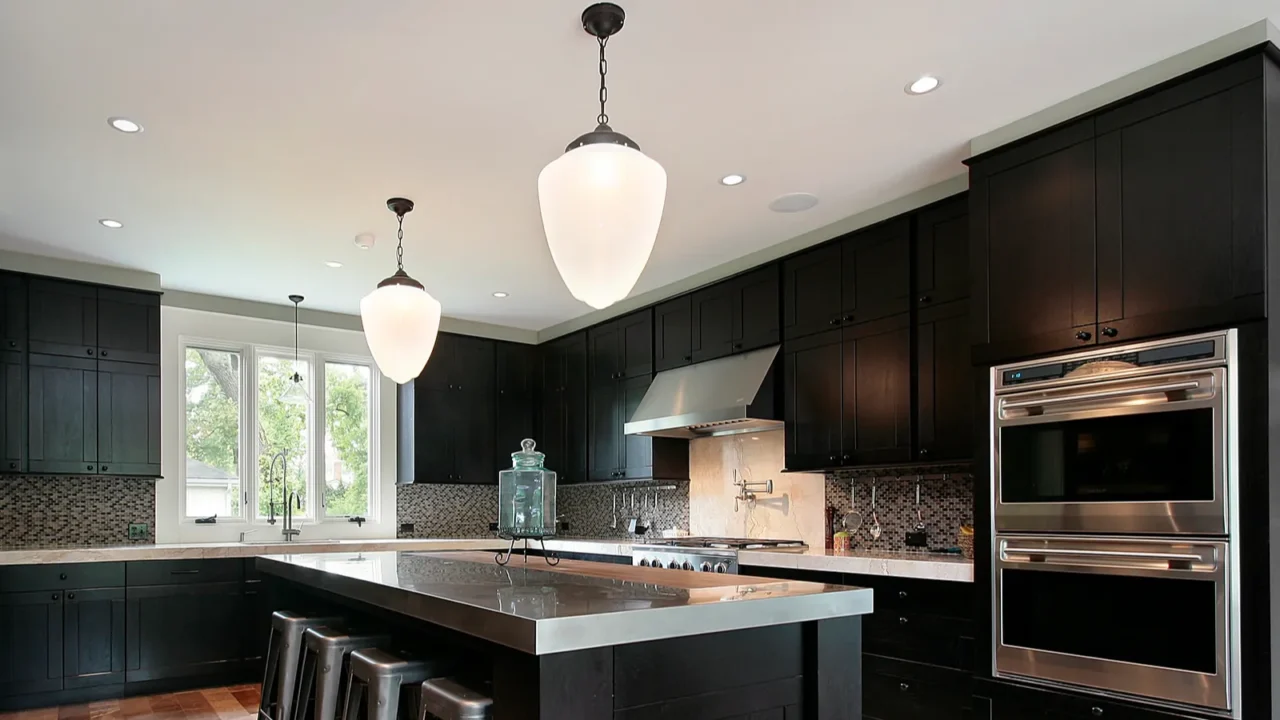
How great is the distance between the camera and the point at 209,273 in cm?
587

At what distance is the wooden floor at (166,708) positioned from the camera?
478 cm

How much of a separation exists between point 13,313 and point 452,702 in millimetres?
4752

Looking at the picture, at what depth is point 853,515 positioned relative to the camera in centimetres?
492

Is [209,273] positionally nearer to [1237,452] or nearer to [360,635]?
[360,635]

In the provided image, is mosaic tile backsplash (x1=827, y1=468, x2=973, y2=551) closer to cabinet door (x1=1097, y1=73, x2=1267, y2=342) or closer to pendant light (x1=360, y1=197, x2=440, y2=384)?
cabinet door (x1=1097, y1=73, x2=1267, y2=342)

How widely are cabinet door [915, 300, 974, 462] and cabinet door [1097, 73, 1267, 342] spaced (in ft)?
2.94

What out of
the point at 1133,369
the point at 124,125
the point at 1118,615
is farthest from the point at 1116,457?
the point at 124,125

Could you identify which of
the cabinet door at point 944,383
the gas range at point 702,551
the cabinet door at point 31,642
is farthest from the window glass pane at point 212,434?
the cabinet door at point 944,383

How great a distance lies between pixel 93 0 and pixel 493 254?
2.94 m

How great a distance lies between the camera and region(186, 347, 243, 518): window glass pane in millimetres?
6273

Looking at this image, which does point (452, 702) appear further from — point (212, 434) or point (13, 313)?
point (212, 434)

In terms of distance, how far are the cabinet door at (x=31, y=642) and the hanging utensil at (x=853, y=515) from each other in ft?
14.9

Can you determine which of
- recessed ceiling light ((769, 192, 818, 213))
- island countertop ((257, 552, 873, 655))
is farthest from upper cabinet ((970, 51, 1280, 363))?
island countertop ((257, 552, 873, 655))

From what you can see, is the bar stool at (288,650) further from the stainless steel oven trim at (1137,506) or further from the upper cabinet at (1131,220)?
the upper cabinet at (1131,220)
